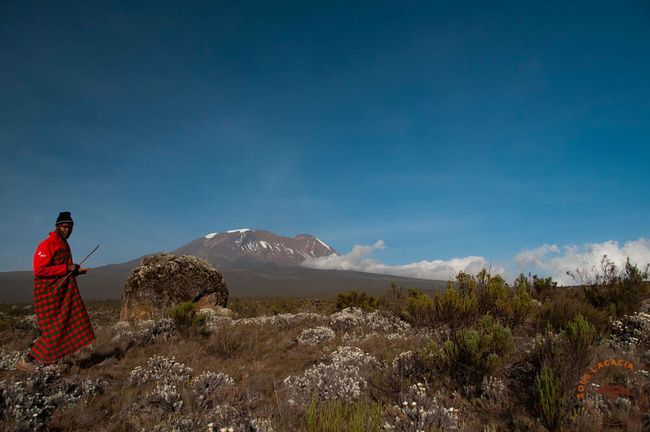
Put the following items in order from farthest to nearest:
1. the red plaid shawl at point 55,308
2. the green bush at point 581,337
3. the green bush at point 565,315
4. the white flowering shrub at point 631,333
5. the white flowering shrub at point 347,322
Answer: the white flowering shrub at point 347,322, the green bush at point 565,315, the white flowering shrub at point 631,333, the red plaid shawl at point 55,308, the green bush at point 581,337

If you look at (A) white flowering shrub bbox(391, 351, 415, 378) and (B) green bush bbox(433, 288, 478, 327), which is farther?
(B) green bush bbox(433, 288, 478, 327)

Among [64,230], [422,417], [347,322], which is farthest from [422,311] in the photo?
[64,230]

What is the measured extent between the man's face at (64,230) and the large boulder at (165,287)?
878 centimetres

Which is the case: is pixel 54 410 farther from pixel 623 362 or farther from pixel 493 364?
pixel 623 362

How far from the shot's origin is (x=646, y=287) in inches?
370

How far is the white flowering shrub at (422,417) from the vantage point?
3416mm

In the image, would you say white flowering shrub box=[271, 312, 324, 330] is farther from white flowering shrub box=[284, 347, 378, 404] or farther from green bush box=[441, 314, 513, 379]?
green bush box=[441, 314, 513, 379]

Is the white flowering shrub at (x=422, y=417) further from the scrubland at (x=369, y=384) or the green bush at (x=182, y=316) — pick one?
the green bush at (x=182, y=316)

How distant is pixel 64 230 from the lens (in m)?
5.66

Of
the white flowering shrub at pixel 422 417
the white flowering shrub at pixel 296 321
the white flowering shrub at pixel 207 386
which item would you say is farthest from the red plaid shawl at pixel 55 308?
the white flowering shrub at pixel 296 321

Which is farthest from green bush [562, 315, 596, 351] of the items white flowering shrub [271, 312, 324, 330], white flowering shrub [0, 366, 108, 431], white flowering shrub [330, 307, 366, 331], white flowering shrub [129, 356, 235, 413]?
white flowering shrub [271, 312, 324, 330]

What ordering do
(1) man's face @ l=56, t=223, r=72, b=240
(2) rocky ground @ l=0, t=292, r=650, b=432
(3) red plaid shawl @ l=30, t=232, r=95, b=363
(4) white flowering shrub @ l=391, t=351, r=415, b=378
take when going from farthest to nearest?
(1) man's face @ l=56, t=223, r=72, b=240 → (3) red plaid shawl @ l=30, t=232, r=95, b=363 → (4) white flowering shrub @ l=391, t=351, r=415, b=378 → (2) rocky ground @ l=0, t=292, r=650, b=432

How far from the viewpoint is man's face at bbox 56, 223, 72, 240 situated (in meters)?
5.63

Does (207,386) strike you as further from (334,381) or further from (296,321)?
(296,321)
